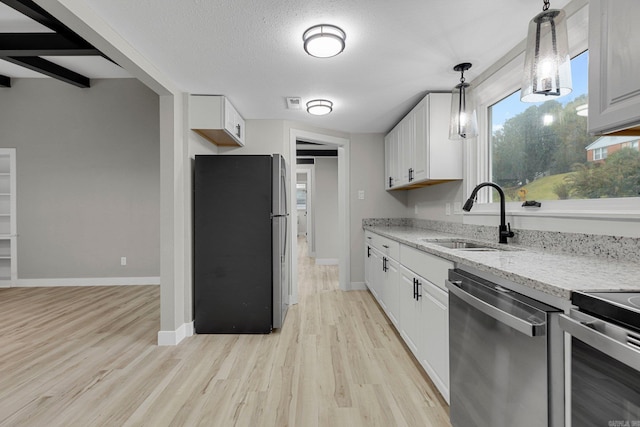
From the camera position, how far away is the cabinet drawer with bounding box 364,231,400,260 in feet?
8.59

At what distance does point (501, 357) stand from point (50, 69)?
5.38m

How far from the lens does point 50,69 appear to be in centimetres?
372

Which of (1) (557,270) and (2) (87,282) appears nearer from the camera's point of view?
(1) (557,270)

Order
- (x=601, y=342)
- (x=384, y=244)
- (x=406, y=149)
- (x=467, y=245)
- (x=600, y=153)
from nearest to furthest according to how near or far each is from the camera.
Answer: (x=601, y=342) < (x=600, y=153) < (x=467, y=245) < (x=384, y=244) < (x=406, y=149)

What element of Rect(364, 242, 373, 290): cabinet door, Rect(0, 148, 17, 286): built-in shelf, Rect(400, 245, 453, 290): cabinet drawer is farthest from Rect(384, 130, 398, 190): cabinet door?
Rect(0, 148, 17, 286): built-in shelf

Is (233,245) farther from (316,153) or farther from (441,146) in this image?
(316,153)

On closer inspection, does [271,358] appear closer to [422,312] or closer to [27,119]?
[422,312]

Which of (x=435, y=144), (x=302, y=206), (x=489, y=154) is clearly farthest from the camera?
(x=302, y=206)

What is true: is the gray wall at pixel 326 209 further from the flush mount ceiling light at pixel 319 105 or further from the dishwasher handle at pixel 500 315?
the dishwasher handle at pixel 500 315

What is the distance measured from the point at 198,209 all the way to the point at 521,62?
281cm

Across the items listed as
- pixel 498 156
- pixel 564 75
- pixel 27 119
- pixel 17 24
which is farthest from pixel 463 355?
pixel 27 119

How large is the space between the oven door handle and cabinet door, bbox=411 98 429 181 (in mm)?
2042

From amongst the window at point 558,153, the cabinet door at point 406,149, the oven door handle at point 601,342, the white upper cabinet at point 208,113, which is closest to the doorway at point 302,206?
the cabinet door at point 406,149

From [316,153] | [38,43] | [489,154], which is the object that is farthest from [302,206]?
[489,154]
